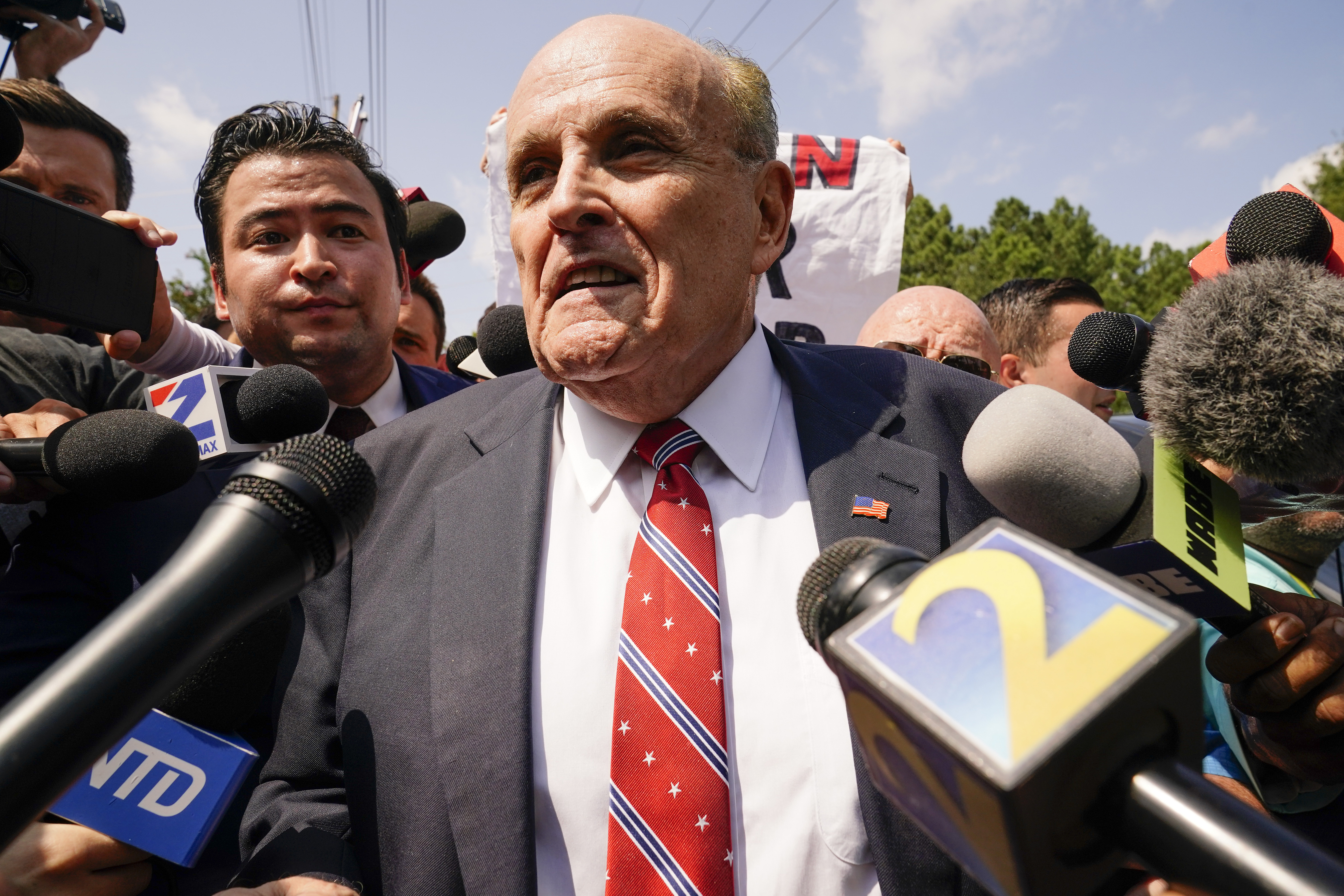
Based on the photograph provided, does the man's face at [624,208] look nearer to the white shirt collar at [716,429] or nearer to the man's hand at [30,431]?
the white shirt collar at [716,429]

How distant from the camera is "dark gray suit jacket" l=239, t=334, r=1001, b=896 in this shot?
1489 millimetres

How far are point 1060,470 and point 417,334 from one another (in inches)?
168

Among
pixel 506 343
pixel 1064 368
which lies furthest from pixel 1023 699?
pixel 1064 368

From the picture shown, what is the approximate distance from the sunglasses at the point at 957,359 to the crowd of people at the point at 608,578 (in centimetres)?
106

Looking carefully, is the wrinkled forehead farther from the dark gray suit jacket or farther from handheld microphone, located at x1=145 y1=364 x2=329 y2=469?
handheld microphone, located at x1=145 y1=364 x2=329 y2=469

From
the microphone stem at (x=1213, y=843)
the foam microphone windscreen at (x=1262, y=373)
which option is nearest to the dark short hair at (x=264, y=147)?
the foam microphone windscreen at (x=1262, y=373)

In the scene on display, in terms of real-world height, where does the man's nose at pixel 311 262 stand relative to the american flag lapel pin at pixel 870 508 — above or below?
above

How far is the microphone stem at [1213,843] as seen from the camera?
50cm

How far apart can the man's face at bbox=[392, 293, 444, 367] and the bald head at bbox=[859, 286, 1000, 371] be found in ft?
8.40

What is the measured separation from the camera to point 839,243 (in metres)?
4.05

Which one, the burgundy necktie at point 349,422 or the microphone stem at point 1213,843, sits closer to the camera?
the microphone stem at point 1213,843

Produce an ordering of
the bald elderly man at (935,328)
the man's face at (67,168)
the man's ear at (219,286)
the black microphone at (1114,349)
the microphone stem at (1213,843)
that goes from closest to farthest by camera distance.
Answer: the microphone stem at (1213,843)
the black microphone at (1114,349)
the man's face at (67,168)
the man's ear at (219,286)
the bald elderly man at (935,328)

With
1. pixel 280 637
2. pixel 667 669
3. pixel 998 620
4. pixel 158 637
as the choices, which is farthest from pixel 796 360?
pixel 158 637

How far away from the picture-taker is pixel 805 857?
1.45 meters
